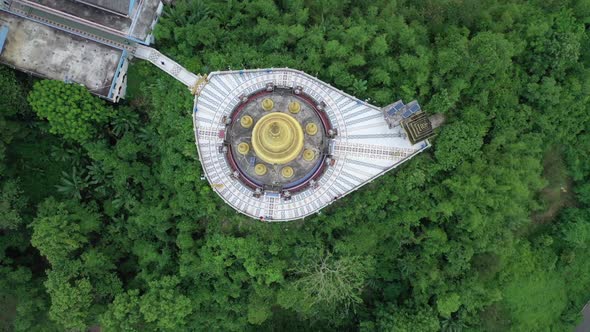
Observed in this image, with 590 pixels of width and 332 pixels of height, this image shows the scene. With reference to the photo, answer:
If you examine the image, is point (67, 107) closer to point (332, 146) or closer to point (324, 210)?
point (332, 146)

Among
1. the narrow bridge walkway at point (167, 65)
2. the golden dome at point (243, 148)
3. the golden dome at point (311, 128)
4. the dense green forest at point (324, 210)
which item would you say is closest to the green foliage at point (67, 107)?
the dense green forest at point (324, 210)

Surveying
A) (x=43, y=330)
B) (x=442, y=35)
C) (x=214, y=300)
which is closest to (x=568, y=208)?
(x=442, y=35)

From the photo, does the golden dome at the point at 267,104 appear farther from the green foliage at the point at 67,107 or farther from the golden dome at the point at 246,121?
the green foliage at the point at 67,107

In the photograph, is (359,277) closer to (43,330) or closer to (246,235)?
(246,235)

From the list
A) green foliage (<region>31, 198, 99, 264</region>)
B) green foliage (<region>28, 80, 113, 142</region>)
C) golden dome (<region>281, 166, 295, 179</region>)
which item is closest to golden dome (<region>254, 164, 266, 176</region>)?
golden dome (<region>281, 166, 295, 179</region>)

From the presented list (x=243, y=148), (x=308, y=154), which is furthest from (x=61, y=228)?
(x=308, y=154)
